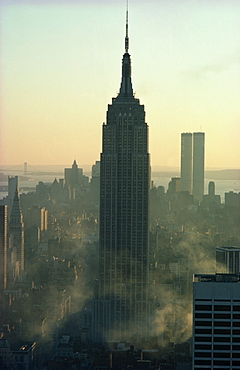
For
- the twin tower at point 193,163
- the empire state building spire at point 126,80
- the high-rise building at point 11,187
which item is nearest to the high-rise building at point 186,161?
the twin tower at point 193,163

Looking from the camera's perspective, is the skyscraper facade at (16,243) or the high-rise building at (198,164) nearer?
the high-rise building at (198,164)

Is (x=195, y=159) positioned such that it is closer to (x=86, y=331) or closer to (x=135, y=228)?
(x=135, y=228)

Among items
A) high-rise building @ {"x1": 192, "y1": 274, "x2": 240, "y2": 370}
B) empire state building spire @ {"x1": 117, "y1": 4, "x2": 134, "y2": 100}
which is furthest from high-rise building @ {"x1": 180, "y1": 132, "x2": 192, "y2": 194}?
high-rise building @ {"x1": 192, "y1": 274, "x2": 240, "y2": 370}

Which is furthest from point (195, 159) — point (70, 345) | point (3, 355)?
point (3, 355)

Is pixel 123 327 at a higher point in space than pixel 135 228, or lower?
lower

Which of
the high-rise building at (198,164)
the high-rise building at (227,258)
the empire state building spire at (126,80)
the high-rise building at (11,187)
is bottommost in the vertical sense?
the high-rise building at (227,258)

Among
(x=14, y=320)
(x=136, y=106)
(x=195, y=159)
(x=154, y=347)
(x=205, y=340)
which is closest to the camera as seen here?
(x=205, y=340)

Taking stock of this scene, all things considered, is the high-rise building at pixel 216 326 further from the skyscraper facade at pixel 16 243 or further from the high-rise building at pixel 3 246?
the skyscraper facade at pixel 16 243

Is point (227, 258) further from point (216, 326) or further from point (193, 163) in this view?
point (216, 326)
